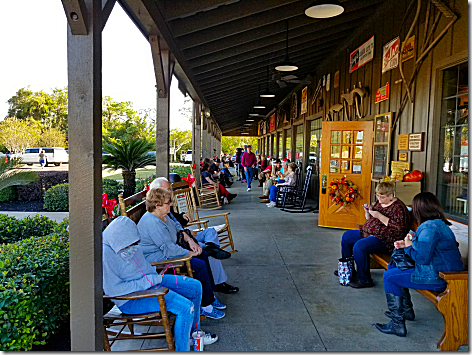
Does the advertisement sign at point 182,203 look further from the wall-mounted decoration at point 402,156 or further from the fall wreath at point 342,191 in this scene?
the wall-mounted decoration at point 402,156

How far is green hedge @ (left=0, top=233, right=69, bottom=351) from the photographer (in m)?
2.16

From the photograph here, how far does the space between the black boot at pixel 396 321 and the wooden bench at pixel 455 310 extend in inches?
10.8

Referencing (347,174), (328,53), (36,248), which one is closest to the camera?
(36,248)

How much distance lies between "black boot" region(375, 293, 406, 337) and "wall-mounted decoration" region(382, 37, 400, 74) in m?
3.73

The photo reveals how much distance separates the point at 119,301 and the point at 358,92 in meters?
5.68

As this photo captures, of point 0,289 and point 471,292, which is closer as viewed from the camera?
point 0,289

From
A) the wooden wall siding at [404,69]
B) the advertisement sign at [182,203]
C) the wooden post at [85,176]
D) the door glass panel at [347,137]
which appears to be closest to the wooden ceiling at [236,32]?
the wooden wall siding at [404,69]

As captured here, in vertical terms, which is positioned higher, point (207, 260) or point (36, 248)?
point (36, 248)

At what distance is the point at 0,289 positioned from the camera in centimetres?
219

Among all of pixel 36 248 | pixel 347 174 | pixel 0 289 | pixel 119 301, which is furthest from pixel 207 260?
pixel 347 174

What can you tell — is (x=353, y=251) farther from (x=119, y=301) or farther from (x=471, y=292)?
(x=119, y=301)

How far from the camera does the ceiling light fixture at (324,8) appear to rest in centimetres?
446

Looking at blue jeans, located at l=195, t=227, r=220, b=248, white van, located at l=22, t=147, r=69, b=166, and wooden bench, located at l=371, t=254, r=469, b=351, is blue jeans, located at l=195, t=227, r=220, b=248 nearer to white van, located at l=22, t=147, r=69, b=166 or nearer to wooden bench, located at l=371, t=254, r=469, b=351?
wooden bench, located at l=371, t=254, r=469, b=351

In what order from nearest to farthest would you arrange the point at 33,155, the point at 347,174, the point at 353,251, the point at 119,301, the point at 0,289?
the point at 0,289 < the point at 119,301 < the point at 353,251 < the point at 347,174 < the point at 33,155
